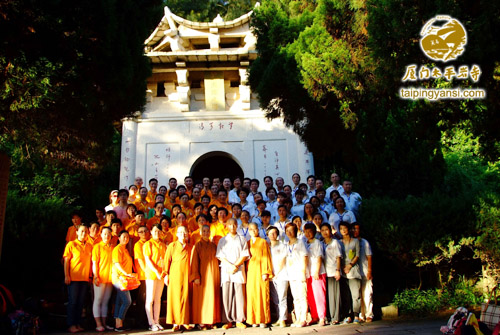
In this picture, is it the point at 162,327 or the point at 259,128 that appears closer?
the point at 162,327

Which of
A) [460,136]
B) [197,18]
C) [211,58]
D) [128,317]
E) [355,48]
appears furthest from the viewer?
[197,18]

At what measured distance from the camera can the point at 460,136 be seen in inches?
653

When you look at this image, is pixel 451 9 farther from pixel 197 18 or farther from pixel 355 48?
pixel 197 18

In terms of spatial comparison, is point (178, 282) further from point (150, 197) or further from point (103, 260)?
point (150, 197)

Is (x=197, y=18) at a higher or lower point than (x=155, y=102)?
higher

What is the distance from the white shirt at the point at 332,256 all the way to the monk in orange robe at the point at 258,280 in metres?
0.85

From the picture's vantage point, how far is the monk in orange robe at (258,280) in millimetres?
6141

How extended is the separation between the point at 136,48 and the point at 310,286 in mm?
4278

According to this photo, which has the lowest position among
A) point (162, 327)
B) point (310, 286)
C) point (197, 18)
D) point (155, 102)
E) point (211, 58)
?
point (162, 327)

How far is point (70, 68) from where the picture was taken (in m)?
5.17

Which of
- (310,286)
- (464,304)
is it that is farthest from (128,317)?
(464,304)

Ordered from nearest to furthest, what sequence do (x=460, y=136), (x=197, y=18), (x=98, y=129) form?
(x=98, y=129)
(x=460, y=136)
(x=197, y=18)

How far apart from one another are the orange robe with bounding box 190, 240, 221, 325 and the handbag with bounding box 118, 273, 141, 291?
32.0 inches

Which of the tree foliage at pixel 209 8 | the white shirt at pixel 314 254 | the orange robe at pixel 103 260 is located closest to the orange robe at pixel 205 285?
the orange robe at pixel 103 260
